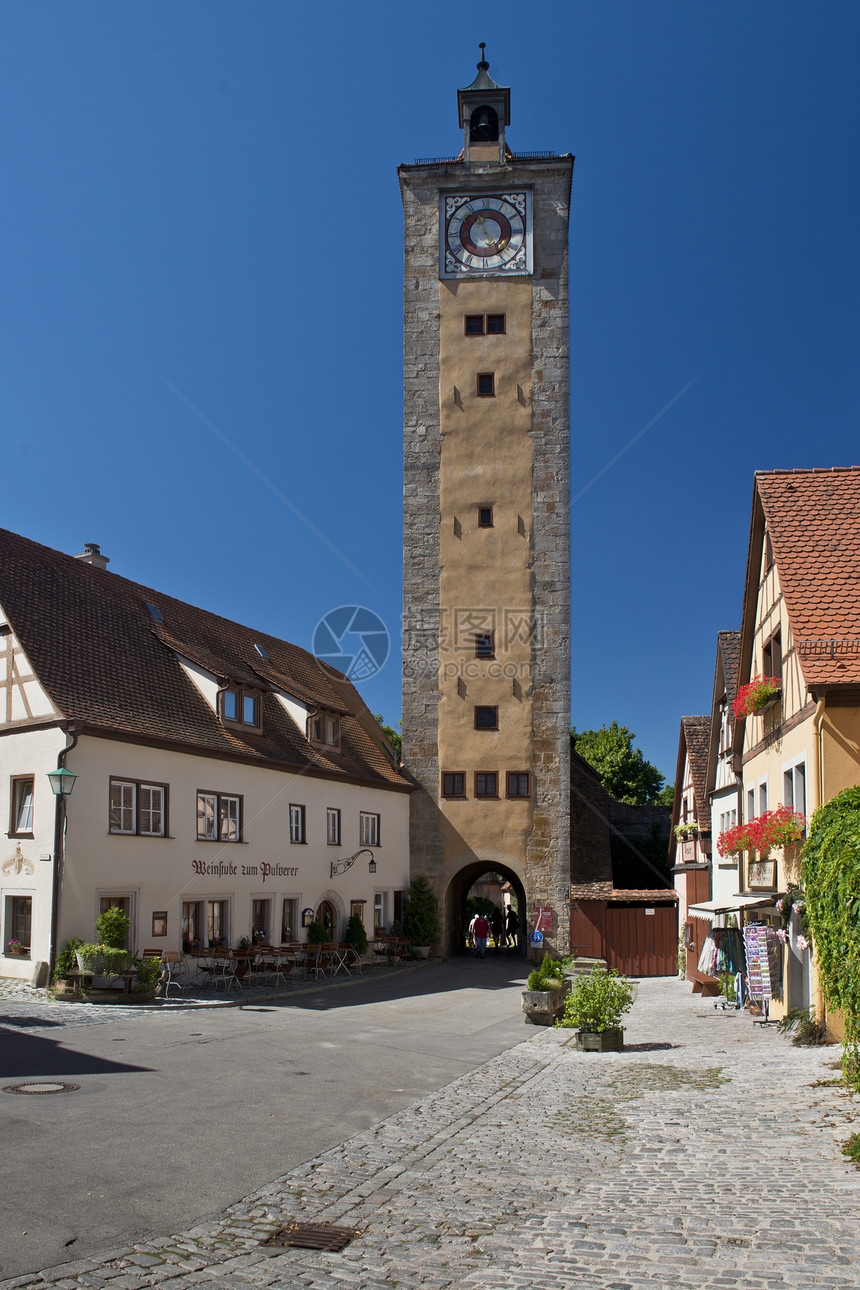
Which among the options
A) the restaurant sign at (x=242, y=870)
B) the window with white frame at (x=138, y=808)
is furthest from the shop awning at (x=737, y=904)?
the window with white frame at (x=138, y=808)

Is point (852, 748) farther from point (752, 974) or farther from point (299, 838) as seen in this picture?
point (299, 838)

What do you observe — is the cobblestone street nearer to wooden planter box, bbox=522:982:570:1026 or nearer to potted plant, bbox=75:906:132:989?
wooden planter box, bbox=522:982:570:1026

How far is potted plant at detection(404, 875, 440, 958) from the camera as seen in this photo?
3634 centimetres

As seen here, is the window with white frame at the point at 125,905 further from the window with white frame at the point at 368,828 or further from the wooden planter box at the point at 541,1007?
the window with white frame at the point at 368,828

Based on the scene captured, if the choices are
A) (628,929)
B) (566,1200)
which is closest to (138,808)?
(566,1200)

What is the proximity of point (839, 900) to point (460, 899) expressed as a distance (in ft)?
99.8

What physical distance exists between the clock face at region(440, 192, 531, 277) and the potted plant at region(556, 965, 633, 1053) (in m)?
29.7

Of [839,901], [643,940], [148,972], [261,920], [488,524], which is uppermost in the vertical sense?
Answer: [488,524]

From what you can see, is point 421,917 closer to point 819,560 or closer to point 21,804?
point 21,804

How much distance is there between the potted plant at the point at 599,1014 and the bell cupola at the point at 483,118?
3367 cm

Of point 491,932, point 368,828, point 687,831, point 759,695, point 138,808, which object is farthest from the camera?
point 491,932

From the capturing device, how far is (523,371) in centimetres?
3888

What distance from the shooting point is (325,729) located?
33531mm

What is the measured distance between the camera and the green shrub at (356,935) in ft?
104
